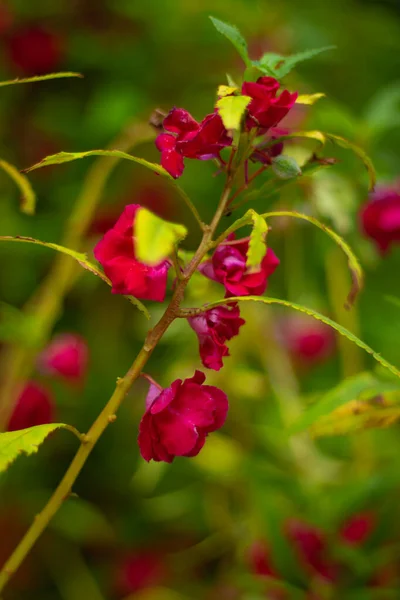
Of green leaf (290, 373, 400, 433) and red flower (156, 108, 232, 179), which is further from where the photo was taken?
green leaf (290, 373, 400, 433)

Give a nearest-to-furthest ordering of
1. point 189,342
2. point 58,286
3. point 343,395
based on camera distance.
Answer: point 343,395 → point 58,286 → point 189,342

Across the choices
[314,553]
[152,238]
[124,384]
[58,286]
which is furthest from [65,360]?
[152,238]

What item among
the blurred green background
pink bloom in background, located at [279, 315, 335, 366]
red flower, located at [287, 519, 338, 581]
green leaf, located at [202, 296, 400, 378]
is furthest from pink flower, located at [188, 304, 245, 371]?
pink bloom in background, located at [279, 315, 335, 366]

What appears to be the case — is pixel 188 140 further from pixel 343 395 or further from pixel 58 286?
pixel 58 286

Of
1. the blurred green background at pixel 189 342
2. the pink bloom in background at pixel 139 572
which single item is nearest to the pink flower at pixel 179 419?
the blurred green background at pixel 189 342

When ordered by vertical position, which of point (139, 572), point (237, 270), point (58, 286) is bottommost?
point (139, 572)

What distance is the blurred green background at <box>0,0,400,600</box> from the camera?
828 mm

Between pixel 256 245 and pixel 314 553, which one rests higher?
pixel 256 245

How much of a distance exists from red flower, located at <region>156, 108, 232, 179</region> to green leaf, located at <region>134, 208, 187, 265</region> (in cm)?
8

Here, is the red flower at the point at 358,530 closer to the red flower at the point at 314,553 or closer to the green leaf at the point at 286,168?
the red flower at the point at 314,553

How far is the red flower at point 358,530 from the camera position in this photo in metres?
0.76

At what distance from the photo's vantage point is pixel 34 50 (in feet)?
4.06

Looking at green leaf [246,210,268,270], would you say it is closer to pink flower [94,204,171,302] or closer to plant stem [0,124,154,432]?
pink flower [94,204,171,302]

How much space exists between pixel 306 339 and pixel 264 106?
0.74 metres
